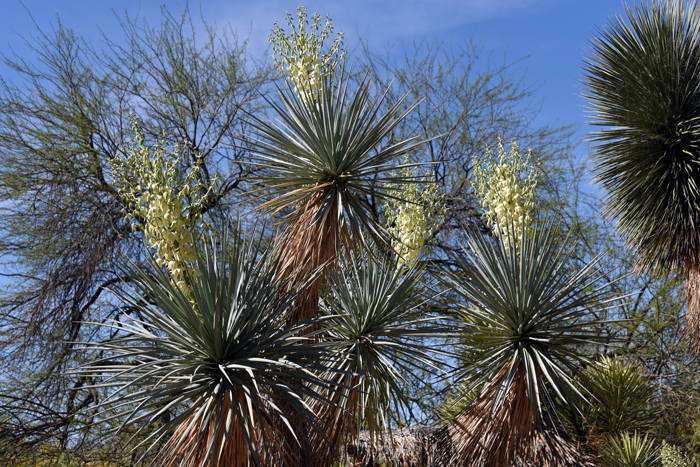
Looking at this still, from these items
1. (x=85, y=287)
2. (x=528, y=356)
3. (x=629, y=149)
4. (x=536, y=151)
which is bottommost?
(x=528, y=356)

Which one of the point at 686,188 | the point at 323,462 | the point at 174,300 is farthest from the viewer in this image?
the point at 686,188

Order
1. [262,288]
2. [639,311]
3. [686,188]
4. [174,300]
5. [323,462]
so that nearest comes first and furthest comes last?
[174,300] < [262,288] < [323,462] < [686,188] < [639,311]

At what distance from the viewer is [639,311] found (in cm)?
1058

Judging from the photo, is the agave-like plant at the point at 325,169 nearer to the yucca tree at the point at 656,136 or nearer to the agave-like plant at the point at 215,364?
the agave-like plant at the point at 215,364

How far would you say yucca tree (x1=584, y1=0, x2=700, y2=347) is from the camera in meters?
7.79

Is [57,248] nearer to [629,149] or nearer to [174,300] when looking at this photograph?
[174,300]

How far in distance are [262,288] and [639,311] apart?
9.37m

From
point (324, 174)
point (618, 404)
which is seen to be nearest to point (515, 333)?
point (324, 174)

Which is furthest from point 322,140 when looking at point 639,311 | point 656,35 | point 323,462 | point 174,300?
point 639,311

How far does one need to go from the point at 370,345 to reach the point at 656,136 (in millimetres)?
5663

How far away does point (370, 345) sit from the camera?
15.4ft

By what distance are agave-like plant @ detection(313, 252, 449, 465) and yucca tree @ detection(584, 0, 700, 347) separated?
4.93 meters

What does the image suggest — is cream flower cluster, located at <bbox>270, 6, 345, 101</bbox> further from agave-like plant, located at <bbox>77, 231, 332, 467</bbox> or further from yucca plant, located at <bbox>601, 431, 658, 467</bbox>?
yucca plant, located at <bbox>601, 431, 658, 467</bbox>

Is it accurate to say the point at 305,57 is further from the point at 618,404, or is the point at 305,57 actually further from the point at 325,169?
the point at 618,404
